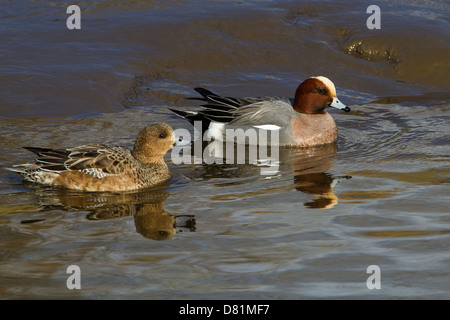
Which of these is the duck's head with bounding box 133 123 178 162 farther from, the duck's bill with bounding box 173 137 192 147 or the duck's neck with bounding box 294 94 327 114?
the duck's neck with bounding box 294 94 327 114

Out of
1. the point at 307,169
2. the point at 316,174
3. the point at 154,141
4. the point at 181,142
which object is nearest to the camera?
the point at 181,142

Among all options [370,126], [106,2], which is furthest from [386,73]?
[106,2]

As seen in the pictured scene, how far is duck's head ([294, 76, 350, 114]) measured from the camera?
28.1 ft

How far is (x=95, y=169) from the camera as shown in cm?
664

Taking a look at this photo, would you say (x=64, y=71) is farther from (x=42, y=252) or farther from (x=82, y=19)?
(x=42, y=252)

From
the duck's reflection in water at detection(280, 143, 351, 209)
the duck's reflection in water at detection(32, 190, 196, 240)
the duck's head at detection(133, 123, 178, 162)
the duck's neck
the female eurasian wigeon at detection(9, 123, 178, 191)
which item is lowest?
the duck's reflection in water at detection(32, 190, 196, 240)

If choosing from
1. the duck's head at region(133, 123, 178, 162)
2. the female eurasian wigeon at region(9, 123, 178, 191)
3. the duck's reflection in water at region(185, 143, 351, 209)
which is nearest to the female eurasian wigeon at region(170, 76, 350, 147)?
the duck's reflection in water at region(185, 143, 351, 209)

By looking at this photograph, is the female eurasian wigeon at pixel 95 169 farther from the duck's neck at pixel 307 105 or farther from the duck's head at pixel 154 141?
the duck's neck at pixel 307 105

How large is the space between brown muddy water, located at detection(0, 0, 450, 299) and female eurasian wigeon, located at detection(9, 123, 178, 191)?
0.39 ft

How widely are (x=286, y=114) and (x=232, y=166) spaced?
137 cm

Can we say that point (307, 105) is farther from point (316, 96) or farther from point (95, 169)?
point (95, 169)

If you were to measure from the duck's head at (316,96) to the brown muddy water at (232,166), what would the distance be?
44cm

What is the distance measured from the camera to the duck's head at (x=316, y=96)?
8.57 meters

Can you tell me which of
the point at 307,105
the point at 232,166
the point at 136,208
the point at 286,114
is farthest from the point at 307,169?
the point at 136,208
